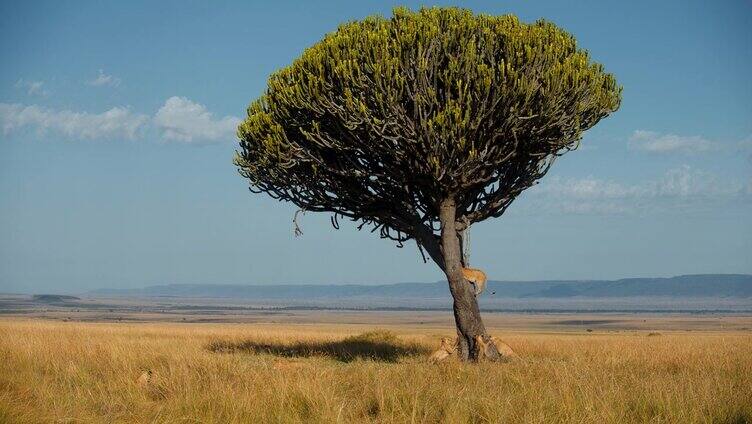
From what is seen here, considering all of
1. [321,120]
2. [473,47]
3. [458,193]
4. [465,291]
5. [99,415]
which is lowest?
[99,415]

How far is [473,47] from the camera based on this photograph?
17.8 metres

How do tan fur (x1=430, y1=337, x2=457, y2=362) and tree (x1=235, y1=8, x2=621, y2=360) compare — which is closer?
tree (x1=235, y1=8, x2=621, y2=360)

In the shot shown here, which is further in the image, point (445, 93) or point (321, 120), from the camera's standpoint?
point (321, 120)

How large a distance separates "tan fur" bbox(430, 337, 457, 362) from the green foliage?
9.91ft

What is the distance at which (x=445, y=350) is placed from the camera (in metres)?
20.0

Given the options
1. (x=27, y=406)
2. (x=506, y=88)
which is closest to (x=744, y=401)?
(x=506, y=88)

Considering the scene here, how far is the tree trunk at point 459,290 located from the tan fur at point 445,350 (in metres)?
0.26

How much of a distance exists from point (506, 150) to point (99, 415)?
11414mm

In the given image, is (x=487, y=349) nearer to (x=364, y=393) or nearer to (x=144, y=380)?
(x=364, y=393)

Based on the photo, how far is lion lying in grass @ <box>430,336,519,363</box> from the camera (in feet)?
63.8

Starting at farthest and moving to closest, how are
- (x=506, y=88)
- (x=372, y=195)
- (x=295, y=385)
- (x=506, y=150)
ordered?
(x=372, y=195) → (x=506, y=150) → (x=506, y=88) → (x=295, y=385)

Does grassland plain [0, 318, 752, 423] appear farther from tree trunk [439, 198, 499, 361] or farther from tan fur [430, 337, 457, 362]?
tree trunk [439, 198, 499, 361]

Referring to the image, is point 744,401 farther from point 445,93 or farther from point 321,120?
point 321,120

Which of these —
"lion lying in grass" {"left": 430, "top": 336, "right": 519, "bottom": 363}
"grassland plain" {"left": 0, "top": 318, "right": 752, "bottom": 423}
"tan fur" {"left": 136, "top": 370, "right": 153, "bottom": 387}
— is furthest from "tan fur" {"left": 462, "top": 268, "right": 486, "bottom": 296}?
"tan fur" {"left": 136, "top": 370, "right": 153, "bottom": 387}
